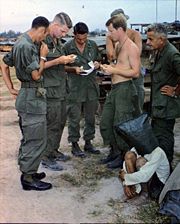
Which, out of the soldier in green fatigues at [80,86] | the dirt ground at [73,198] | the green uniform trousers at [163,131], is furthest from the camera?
the soldier in green fatigues at [80,86]

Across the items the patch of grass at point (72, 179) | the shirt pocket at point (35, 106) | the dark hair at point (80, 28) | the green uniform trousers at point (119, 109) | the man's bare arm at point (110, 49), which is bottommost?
the patch of grass at point (72, 179)

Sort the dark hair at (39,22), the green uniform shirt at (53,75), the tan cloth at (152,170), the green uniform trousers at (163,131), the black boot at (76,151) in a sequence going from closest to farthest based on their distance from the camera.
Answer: the tan cloth at (152,170), the dark hair at (39,22), the green uniform trousers at (163,131), the green uniform shirt at (53,75), the black boot at (76,151)

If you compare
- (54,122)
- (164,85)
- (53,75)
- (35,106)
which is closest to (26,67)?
(35,106)

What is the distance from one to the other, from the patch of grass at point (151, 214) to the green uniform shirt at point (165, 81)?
3.23ft

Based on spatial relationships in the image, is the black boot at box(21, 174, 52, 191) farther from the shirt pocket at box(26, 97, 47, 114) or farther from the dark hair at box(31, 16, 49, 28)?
the dark hair at box(31, 16, 49, 28)

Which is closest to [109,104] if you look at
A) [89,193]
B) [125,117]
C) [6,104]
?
[125,117]

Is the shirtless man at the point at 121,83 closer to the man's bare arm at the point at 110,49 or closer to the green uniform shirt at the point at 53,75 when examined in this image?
the man's bare arm at the point at 110,49

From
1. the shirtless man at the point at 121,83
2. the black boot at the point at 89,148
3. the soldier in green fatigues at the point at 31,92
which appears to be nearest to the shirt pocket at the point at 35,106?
the soldier in green fatigues at the point at 31,92

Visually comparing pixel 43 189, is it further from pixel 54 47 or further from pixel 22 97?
pixel 54 47

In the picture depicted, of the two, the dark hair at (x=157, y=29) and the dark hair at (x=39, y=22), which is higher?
the dark hair at (x=39, y=22)

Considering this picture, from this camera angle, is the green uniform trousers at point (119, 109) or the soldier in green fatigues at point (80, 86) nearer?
the green uniform trousers at point (119, 109)

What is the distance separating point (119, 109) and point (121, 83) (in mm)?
305

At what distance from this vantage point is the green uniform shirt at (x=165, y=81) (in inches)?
162

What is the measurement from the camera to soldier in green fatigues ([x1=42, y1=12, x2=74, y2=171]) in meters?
4.61
